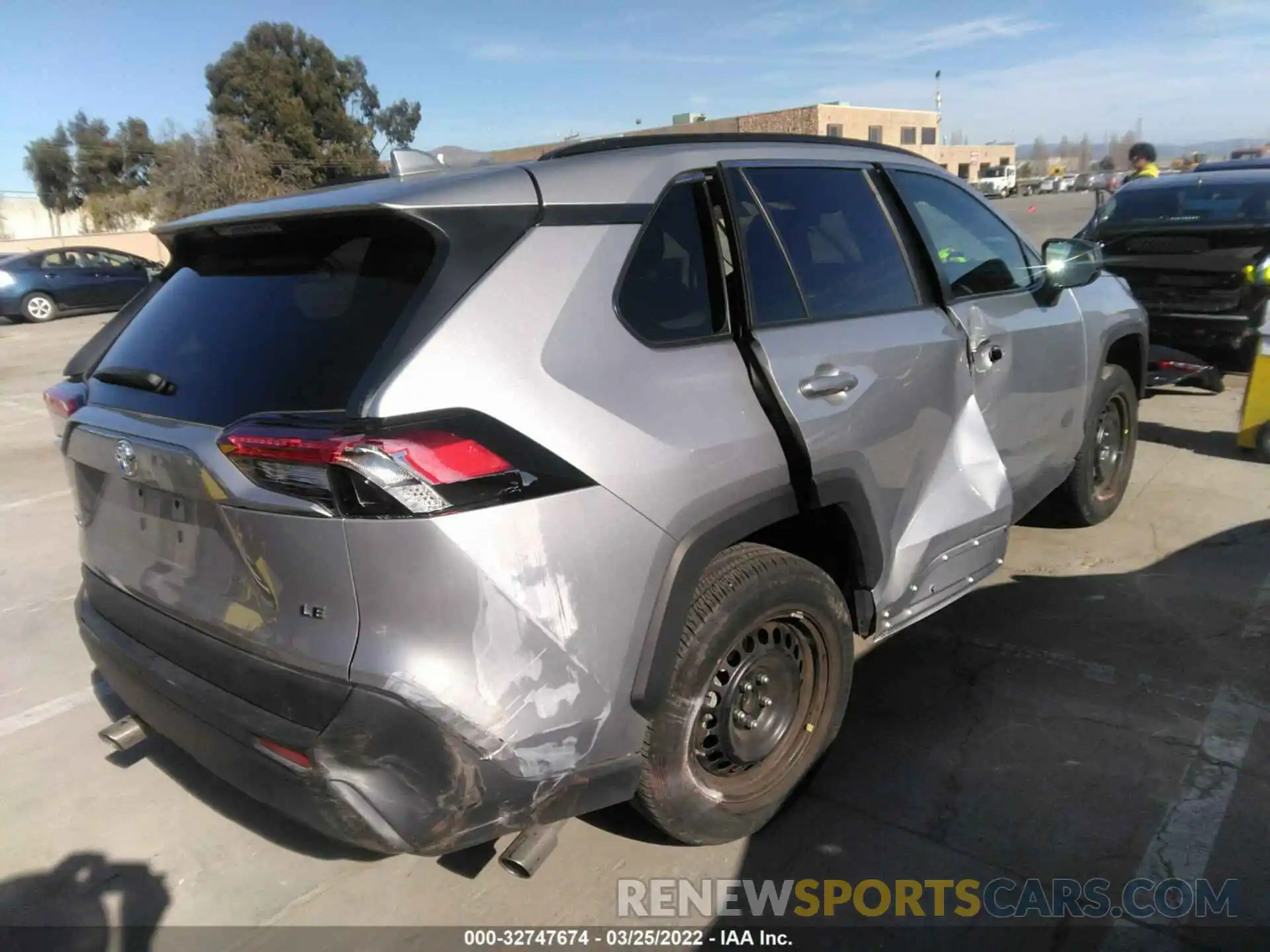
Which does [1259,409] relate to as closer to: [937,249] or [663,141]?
[937,249]

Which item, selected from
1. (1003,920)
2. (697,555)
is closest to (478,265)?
(697,555)

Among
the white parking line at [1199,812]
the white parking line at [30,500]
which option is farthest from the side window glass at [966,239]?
the white parking line at [30,500]

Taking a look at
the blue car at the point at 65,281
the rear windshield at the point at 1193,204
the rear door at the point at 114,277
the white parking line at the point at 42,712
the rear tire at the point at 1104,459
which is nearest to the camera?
the white parking line at the point at 42,712

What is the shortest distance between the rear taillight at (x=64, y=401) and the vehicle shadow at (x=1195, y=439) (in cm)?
625

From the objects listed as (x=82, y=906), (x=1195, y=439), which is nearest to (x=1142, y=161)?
(x=1195, y=439)

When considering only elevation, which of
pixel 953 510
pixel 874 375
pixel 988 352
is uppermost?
pixel 874 375

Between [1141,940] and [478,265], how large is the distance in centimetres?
232

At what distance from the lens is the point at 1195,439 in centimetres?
658

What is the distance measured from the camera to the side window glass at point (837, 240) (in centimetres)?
291

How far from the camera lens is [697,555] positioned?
2.32m

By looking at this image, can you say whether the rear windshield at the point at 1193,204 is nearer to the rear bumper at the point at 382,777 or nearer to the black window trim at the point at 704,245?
the black window trim at the point at 704,245

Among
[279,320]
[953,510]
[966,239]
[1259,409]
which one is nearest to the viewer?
[279,320]

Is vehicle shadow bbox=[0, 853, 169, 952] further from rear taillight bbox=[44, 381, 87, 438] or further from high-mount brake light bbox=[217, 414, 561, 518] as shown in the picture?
high-mount brake light bbox=[217, 414, 561, 518]

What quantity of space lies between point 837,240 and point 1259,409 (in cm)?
430
